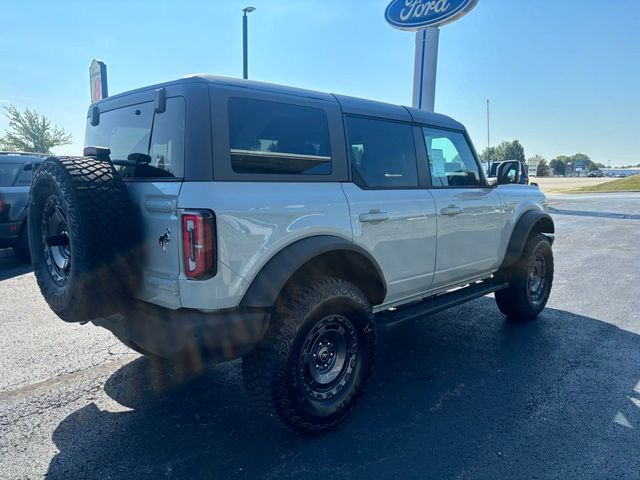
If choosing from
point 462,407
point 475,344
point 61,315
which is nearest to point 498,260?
point 475,344

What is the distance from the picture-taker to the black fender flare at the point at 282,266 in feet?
7.92

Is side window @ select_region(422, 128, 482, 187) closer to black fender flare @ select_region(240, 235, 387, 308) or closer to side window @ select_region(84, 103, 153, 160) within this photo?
black fender flare @ select_region(240, 235, 387, 308)

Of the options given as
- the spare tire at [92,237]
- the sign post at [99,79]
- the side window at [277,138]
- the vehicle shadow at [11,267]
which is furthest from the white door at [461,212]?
the sign post at [99,79]

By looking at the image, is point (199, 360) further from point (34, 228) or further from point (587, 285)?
point (587, 285)

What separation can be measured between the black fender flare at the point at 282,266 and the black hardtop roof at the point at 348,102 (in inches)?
38.3

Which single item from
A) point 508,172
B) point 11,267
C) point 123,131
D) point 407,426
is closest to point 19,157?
point 11,267

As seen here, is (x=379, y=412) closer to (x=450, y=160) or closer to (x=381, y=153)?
(x=381, y=153)

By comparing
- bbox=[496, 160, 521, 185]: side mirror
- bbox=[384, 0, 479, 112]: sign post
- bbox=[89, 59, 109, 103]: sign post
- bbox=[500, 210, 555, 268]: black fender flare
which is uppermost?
bbox=[384, 0, 479, 112]: sign post

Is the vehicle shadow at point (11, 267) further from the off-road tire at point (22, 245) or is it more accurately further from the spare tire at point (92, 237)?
the spare tire at point (92, 237)

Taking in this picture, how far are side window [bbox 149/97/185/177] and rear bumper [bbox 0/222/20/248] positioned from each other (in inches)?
236

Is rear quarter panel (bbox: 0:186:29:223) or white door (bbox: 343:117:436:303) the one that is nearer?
white door (bbox: 343:117:436:303)

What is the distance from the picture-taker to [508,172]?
450cm

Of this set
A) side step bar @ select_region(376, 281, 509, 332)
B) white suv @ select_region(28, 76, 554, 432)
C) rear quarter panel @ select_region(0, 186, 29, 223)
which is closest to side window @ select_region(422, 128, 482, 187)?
white suv @ select_region(28, 76, 554, 432)

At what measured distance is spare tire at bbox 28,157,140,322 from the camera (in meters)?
2.33
